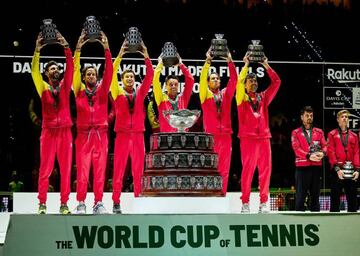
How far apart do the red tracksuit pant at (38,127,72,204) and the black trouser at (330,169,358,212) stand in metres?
2.72

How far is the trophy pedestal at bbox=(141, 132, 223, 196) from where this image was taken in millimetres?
5684

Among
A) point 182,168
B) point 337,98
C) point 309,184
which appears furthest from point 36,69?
point 337,98

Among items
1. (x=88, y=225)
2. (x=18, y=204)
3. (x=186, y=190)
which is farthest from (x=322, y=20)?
(x=88, y=225)

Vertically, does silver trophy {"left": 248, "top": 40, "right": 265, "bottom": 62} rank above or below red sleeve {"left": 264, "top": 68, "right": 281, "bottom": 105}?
above

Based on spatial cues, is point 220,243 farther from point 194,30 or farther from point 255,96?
point 194,30

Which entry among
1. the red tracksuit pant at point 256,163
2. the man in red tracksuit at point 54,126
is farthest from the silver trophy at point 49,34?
the red tracksuit pant at point 256,163

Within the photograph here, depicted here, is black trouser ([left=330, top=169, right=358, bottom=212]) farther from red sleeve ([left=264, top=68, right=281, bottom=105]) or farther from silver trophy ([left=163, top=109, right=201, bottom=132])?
silver trophy ([left=163, top=109, right=201, bottom=132])

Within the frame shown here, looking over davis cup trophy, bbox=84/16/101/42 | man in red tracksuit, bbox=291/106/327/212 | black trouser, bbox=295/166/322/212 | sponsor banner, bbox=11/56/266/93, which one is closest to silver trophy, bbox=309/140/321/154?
man in red tracksuit, bbox=291/106/327/212

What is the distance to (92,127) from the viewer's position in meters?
6.22

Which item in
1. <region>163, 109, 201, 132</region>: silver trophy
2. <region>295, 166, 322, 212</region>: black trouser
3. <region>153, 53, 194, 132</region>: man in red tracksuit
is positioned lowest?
<region>295, 166, 322, 212</region>: black trouser

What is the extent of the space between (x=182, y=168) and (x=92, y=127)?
1.05m

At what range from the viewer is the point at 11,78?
7887 mm

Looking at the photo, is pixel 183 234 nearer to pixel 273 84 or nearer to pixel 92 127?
pixel 92 127

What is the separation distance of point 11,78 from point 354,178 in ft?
13.5
